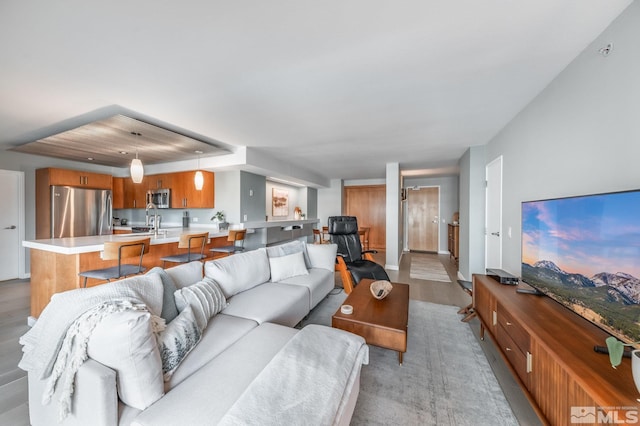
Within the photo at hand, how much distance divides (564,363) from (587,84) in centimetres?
182

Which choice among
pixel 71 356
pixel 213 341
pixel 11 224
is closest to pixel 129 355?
pixel 71 356

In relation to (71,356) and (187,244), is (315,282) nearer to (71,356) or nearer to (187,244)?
(187,244)

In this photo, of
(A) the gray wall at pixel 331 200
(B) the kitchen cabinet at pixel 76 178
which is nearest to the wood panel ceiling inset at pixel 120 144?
(B) the kitchen cabinet at pixel 76 178

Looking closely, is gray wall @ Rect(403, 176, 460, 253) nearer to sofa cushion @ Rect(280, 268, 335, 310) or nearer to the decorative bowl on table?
sofa cushion @ Rect(280, 268, 335, 310)

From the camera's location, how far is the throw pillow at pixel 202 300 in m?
1.60

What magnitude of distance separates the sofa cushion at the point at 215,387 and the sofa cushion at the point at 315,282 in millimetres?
1059

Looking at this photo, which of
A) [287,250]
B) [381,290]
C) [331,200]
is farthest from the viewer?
[331,200]

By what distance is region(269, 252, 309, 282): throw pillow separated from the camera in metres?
2.67

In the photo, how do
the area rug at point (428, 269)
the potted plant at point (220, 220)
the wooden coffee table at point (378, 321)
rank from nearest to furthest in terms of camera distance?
the wooden coffee table at point (378, 321)
the area rug at point (428, 269)
the potted plant at point (220, 220)

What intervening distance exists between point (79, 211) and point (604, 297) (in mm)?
7086

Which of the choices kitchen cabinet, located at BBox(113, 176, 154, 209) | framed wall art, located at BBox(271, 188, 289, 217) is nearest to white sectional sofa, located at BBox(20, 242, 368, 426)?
kitchen cabinet, located at BBox(113, 176, 154, 209)

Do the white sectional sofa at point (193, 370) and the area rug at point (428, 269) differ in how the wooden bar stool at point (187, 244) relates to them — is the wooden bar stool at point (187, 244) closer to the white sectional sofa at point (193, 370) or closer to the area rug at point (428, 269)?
the white sectional sofa at point (193, 370)

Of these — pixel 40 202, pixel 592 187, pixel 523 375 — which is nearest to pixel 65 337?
pixel 523 375

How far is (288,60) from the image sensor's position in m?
1.72
